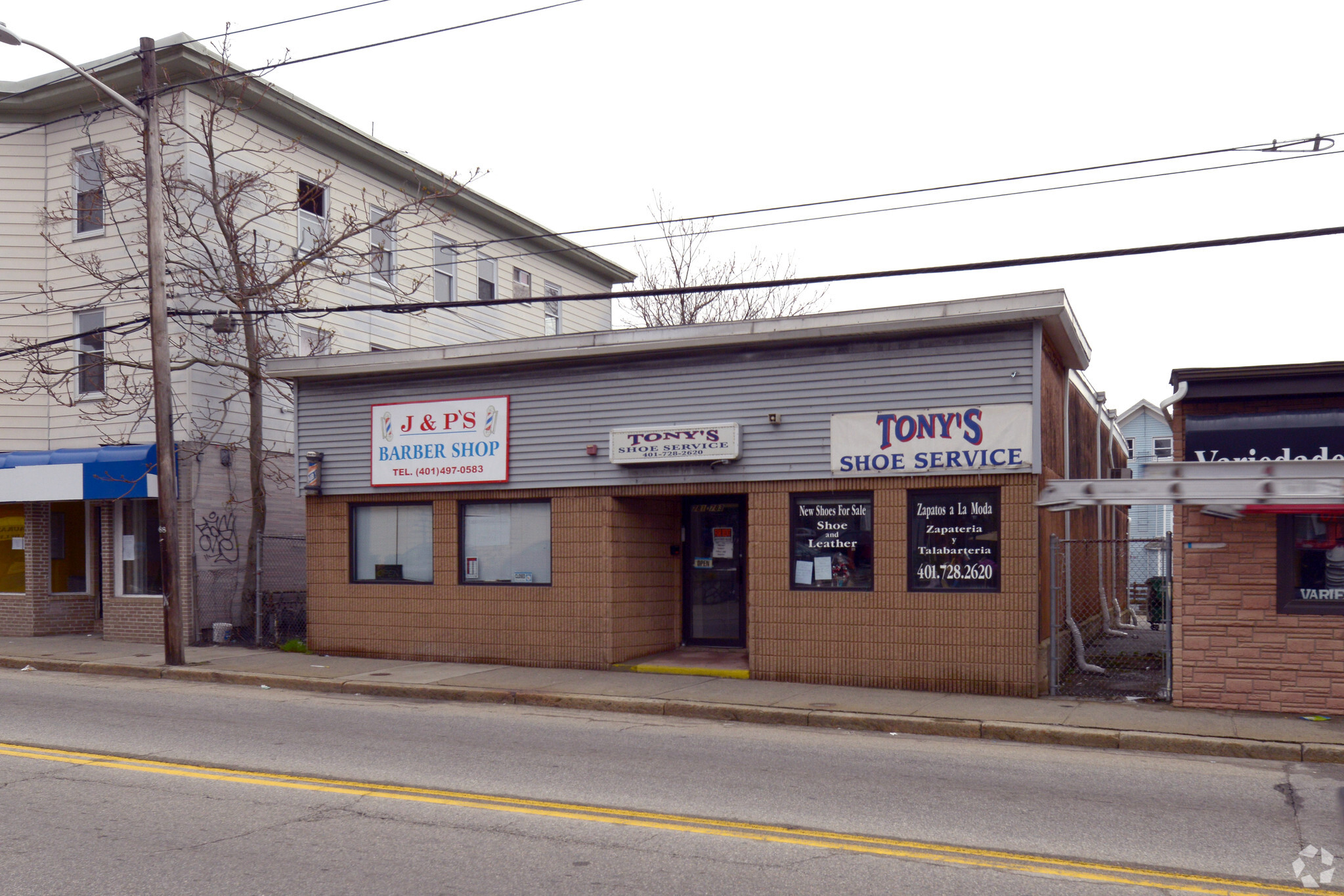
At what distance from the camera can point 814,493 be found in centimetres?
1358

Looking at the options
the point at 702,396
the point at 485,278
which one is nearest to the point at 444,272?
the point at 485,278

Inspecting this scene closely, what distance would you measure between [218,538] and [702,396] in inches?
371

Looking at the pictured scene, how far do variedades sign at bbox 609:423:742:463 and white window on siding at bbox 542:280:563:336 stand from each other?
44.7 feet

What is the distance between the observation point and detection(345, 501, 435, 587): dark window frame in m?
16.1

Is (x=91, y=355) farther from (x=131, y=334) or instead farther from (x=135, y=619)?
(x=135, y=619)

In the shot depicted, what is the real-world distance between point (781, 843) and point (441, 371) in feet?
34.6

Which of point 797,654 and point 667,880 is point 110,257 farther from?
point 667,880

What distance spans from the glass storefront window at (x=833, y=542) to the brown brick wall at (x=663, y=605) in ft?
0.52

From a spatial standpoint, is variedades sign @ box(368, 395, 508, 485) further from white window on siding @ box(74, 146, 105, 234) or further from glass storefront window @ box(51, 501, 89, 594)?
glass storefront window @ box(51, 501, 89, 594)

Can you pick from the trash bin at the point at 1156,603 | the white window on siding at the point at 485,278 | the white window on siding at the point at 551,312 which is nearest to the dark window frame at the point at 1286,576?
the trash bin at the point at 1156,603

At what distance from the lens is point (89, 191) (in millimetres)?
19500

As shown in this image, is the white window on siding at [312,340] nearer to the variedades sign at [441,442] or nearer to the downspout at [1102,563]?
the variedades sign at [441,442]

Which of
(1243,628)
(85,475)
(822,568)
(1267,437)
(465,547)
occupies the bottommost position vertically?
(1243,628)

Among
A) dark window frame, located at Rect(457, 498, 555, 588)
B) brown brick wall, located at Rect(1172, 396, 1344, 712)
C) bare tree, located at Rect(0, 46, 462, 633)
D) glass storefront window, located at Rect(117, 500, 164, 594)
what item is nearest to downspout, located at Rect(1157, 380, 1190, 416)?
brown brick wall, located at Rect(1172, 396, 1344, 712)
